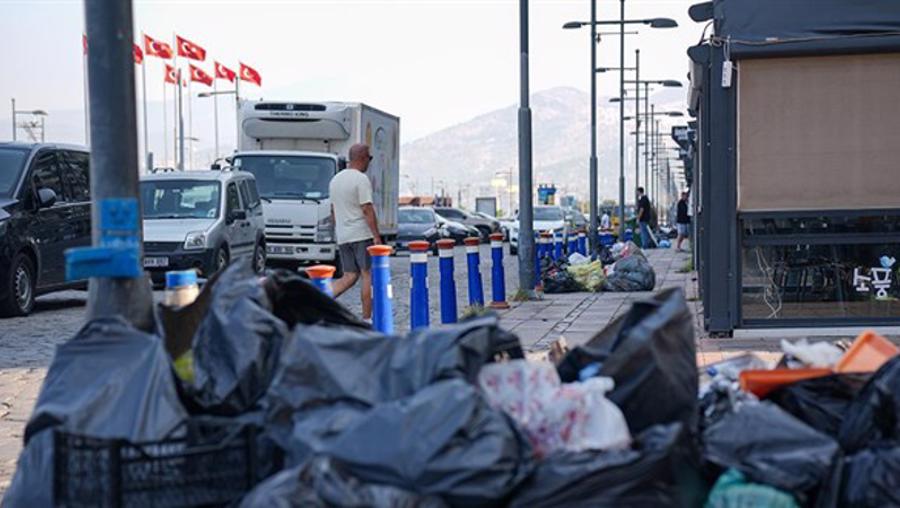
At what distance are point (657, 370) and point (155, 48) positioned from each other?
59.7m

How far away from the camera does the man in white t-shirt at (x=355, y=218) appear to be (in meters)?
12.4

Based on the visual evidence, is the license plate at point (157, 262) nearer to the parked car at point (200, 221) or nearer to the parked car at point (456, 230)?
the parked car at point (200, 221)

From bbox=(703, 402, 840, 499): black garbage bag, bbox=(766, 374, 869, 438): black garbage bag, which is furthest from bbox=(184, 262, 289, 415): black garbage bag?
bbox=(766, 374, 869, 438): black garbage bag

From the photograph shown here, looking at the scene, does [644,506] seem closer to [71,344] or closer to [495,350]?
[495,350]

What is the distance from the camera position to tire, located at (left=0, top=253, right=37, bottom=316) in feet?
49.6

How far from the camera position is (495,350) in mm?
4742

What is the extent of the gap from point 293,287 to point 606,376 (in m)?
1.41

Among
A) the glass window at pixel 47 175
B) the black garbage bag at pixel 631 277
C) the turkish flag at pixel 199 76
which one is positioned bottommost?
the black garbage bag at pixel 631 277

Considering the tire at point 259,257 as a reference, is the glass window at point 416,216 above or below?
above

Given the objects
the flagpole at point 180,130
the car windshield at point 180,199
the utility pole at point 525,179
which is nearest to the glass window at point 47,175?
the car windshield at point 180,199

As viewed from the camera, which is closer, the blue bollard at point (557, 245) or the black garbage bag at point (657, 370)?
the black garbage bag at point (657, 370)

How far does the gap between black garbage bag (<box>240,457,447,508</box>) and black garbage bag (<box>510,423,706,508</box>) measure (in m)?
0.35

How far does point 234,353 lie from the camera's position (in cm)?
477

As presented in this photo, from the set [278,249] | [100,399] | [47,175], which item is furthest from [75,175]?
[100,399]
